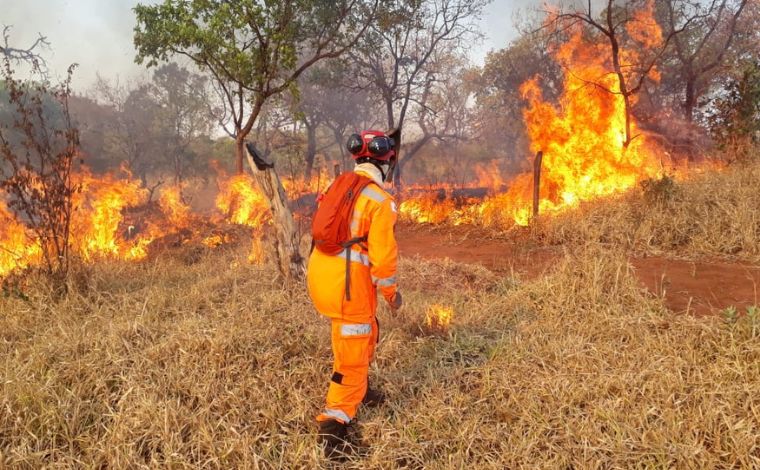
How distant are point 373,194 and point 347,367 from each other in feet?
3.60

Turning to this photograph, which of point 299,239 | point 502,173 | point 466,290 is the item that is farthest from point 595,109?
point 502,173

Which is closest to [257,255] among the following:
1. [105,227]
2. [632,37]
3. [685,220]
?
[105,227]

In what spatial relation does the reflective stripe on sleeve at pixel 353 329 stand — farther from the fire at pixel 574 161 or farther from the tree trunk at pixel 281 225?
the fire at pixel 574 161

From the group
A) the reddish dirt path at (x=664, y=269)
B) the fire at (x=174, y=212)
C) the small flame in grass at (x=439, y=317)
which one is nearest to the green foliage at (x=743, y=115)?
the reddish dirt path at (x=664, y=269)

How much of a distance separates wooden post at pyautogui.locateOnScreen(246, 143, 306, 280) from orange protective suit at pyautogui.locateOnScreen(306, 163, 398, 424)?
10.1ft

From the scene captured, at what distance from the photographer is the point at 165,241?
970 centimetres

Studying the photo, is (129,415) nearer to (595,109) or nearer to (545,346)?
(545,346)

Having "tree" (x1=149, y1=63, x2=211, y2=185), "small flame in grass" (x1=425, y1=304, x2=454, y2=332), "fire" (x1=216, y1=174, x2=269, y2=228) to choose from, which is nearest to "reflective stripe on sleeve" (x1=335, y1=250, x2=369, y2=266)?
"small flame in grass" (x1=425, y1=304, x2=454, y2=332)

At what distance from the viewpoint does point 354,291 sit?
285 centimetres

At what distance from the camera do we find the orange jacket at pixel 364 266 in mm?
2820

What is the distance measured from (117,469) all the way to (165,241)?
768cm

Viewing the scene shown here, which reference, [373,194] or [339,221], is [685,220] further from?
[339,221]

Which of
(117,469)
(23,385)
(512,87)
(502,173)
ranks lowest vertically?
(117,469)

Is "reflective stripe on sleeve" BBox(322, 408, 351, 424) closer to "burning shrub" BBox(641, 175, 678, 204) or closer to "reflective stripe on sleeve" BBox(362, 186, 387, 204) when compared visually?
"reflective stripe on sleeve" BBox(362, 186, 387, 204)
